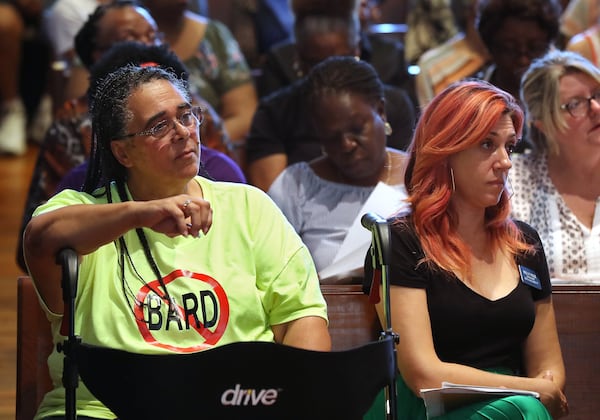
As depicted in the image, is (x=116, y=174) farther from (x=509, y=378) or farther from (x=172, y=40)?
(x=172, y=40)

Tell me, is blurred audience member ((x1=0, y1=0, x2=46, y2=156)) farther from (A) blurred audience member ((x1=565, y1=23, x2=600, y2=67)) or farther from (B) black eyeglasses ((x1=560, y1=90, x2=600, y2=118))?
(B) black eyeglasses ((x1=560, y1=90, x2=600, y2=118))

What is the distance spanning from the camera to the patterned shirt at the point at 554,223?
3.05 metres

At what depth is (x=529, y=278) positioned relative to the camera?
2.61 metres

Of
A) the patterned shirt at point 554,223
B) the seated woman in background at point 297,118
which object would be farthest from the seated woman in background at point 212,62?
the patterned shirt at point 554,223

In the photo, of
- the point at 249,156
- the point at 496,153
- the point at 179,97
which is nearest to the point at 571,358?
the point at 496,153

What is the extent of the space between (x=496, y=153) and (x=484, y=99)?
0.40 feet

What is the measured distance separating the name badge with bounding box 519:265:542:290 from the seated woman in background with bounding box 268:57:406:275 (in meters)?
0.77

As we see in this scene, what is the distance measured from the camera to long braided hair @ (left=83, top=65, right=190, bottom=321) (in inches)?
95.5

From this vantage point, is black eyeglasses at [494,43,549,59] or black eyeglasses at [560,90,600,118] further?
black eyeglasses at [494,43,549,59]

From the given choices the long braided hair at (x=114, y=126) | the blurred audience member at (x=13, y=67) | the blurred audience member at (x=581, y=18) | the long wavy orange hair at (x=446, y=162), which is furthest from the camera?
the blurred audience member at (x=13, y=67)

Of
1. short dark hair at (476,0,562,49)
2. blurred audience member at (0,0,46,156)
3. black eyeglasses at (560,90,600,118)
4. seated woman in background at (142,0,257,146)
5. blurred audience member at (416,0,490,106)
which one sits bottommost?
blurred audience member at (0,0,46,156)

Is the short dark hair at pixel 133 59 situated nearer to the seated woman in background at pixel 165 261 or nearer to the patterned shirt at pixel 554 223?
the seated woman in background at pixel 165 261

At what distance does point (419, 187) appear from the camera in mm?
2654

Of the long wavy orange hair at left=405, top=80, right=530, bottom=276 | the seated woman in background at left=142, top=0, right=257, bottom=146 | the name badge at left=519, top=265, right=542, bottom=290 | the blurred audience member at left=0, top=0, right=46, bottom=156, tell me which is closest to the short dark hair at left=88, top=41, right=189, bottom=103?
the long wavy orange hair at left=405, top=80, right=530, bottom=276
